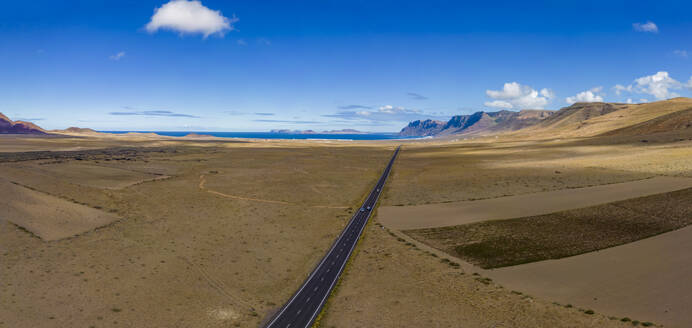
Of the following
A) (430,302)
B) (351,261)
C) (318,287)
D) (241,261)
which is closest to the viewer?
(430,302)

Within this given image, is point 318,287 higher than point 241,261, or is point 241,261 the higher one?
point 241,261

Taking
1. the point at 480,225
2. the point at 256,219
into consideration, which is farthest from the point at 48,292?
the point at 480,225

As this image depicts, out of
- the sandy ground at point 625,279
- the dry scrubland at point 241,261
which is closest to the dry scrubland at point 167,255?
the dry scrubland at point 241,261

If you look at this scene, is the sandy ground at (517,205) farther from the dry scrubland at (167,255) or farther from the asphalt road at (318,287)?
the dry scrubland at (167,255)

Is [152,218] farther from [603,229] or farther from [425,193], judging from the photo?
[603,229]

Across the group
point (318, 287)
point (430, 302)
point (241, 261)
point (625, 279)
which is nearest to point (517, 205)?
point (625, 279)

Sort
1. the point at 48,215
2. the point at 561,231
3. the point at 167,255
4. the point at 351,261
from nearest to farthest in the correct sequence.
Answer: the point at 351,261, the point at 167,255, the point at 561,231, the point at 48,215

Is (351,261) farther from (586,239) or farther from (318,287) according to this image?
(586,239)
